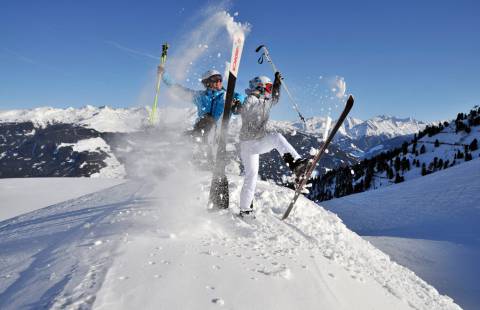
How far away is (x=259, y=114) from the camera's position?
878 centimetres

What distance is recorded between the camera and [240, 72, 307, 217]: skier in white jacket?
28.3ft

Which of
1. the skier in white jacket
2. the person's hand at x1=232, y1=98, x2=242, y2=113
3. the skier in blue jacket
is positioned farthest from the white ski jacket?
the skier in blue jacket

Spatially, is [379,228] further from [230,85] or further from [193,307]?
[193,307]

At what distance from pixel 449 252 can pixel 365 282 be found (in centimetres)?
983

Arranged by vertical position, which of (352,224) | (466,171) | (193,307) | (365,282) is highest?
(466,171)

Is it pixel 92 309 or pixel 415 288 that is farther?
pixel 415 288

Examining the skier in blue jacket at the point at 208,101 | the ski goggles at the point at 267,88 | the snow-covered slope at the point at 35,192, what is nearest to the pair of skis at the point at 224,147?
the ski goggles at the point at 267,88

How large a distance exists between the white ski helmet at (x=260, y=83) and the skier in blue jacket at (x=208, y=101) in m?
1.53

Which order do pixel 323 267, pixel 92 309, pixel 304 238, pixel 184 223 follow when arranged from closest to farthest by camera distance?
pixel 92 309 < pixel 323 267 < pixel 184 223 < pixel 304 238

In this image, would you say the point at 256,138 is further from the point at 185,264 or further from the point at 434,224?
the point at 434,224

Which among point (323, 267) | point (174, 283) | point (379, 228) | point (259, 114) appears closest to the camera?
point (174, 283)

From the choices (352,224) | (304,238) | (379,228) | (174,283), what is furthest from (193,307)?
(352,224)

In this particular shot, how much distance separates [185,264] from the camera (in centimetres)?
471

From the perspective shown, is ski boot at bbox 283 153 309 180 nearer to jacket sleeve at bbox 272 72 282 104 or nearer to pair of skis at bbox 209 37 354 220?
pair of skis at bbox 209 37 354 220
